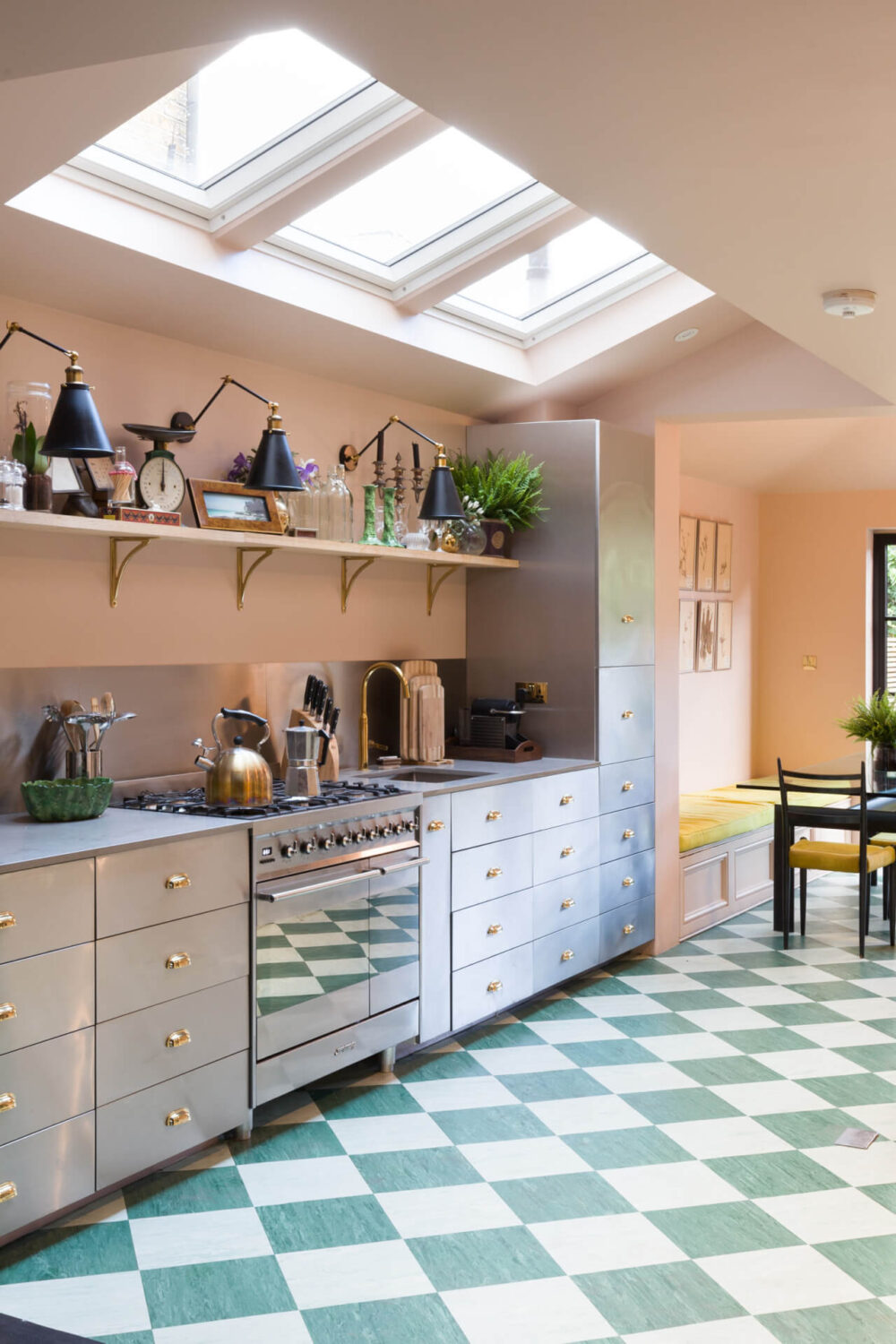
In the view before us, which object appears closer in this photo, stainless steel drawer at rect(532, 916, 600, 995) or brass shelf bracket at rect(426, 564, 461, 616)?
stainless steel drawer at rect(532, 916, 600, 995)

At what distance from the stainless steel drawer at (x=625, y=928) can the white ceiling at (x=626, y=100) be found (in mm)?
2771

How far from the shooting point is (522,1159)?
334cm

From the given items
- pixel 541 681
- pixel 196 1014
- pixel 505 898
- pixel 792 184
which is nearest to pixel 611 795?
pixel 541 681

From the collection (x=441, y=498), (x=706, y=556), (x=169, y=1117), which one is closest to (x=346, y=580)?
(x=441, y=498)

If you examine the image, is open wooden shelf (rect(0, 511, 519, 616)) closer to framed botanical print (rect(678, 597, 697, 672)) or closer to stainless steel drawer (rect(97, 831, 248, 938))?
stainless steel drawer (rect(97, 831, 248, 938))

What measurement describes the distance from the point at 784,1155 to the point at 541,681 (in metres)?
2.36

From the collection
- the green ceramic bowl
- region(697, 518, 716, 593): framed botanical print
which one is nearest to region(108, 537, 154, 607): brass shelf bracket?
the green ceramic bowl

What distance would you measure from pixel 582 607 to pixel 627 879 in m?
1.25

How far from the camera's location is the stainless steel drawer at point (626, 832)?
5.16 metres

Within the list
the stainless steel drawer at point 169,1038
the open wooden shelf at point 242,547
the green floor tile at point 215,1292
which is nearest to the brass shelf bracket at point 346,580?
the open wooden shelf at point 242,547

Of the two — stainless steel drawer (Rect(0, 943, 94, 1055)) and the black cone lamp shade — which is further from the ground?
the black cone lamp shade

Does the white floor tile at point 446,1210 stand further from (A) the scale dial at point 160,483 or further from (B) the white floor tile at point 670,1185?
(A) the scale dial at point 160,483

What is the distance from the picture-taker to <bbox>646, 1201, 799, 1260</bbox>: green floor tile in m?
2.86

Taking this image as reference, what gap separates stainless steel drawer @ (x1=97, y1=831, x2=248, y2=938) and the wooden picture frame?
3.65 ft
